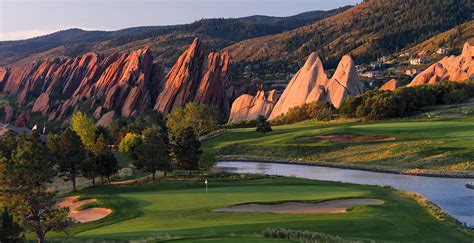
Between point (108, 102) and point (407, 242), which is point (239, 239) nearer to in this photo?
point (407, 242)

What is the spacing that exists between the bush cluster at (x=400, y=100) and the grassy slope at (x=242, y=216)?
59.5 m

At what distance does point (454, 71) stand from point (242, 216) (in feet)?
448

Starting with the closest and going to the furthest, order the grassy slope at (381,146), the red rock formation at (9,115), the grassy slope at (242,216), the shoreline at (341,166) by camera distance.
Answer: the grassy slope at (242,216) → the shoreline at (341,166) → the grassy slope at (381,146) → the red rock formation at (9,115)

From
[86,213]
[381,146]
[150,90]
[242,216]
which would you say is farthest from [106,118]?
[242,216]

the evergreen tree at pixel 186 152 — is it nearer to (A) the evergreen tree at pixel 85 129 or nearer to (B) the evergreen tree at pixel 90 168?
(B) the evergreen tree at pixel 90 168

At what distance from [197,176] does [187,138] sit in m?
5.87

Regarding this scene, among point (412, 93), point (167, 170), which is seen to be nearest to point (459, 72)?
point (412, 93)

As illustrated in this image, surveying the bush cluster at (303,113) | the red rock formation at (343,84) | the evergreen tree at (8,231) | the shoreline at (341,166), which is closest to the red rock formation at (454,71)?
the red rock formation at (343,84)

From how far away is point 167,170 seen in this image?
72.6 metres

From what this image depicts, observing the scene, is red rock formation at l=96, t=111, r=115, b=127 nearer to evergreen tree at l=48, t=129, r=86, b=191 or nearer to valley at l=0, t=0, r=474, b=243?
valley at l=0, t=0, r=474, b=243

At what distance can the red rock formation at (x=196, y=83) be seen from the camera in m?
166

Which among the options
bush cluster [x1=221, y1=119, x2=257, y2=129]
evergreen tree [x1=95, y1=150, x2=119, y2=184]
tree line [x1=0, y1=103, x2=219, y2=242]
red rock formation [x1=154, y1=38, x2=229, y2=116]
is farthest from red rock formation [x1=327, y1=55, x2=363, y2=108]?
evergreen tree [x1=95, y1=150, x2=119, y2=184]

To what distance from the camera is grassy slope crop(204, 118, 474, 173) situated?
76062 mm

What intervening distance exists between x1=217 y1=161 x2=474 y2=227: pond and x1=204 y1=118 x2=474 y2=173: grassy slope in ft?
14.4
